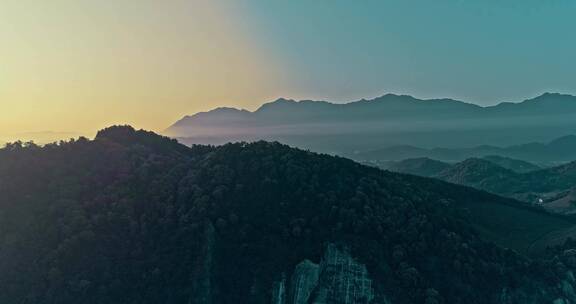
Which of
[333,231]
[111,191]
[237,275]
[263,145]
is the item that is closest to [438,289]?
[333,231]

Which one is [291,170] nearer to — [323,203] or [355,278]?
[323,203]

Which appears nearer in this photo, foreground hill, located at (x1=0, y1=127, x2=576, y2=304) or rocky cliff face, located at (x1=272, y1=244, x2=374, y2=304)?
rocky cliff face, located at (x1=272, y1=244, x2=374, y2=304)

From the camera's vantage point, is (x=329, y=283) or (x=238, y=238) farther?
(x=238, y=238)

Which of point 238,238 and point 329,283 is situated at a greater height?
point 238,238

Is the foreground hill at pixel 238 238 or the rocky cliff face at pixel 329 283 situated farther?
the foreground hill at pixel 238 238
